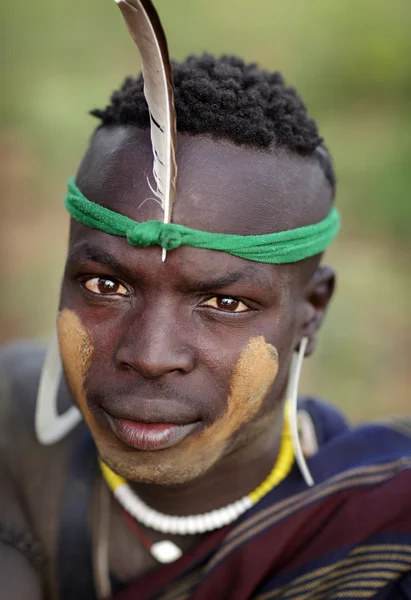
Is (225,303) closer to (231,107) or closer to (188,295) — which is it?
(188,295)

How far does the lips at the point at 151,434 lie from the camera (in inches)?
83.4

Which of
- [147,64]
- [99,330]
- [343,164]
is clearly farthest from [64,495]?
[343,164]

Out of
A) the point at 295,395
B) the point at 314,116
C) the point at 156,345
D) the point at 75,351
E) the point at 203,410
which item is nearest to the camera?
the point at 156,345

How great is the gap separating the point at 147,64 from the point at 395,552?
1.47m

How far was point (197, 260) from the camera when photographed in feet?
6.77

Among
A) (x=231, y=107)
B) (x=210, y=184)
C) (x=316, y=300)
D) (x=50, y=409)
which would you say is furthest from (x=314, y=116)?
(x=210, y=184)

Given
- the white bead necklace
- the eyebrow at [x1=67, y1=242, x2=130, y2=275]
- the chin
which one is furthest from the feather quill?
the white bead necklace

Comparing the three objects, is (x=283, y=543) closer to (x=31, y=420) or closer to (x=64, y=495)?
(x=64, y=495)

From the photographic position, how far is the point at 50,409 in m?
2.72

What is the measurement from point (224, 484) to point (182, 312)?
0.68m

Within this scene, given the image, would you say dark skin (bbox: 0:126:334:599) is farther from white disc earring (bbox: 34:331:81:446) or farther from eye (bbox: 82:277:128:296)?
white disc earring (bbox: 34:331:81:446)

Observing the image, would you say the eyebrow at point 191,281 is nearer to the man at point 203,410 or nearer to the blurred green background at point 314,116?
the man at point 203,410

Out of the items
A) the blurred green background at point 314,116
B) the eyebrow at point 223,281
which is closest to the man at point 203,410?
the eyebrow at point 223,281

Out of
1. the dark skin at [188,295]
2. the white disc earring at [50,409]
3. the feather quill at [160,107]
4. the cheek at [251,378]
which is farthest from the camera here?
the white disc earring at [50,409]
